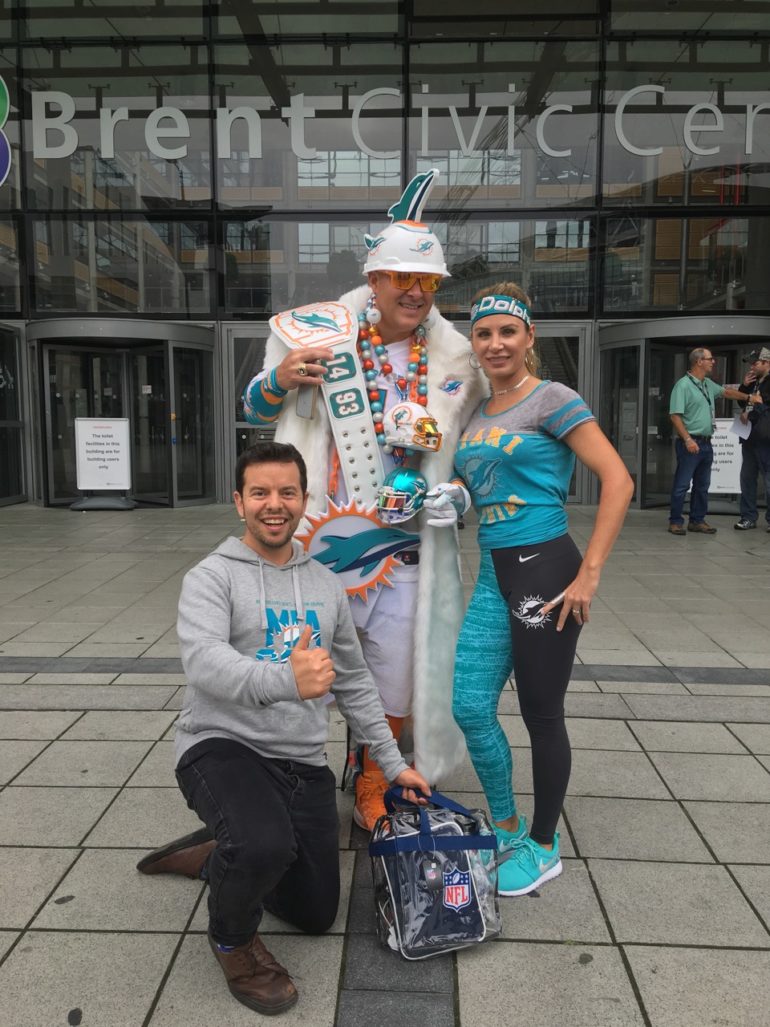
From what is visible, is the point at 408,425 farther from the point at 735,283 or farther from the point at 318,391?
the point at 735,283

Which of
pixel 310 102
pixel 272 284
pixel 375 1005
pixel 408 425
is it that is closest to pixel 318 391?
pixel 408 425

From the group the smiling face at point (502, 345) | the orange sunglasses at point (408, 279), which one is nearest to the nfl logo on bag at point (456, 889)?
the smiling face at point (502, 345)

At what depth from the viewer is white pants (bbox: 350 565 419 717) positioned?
105 inches

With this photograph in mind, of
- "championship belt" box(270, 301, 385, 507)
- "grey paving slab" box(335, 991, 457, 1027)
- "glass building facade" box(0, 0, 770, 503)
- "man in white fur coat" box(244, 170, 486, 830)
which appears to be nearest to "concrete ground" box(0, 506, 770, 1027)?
"grey paving slab" box(335, 991, 457, 1027)

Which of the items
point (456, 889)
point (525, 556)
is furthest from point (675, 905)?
point (525, 556)

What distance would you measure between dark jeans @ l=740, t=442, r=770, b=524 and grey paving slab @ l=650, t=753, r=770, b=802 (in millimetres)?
6348

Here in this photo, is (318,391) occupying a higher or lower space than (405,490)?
higher

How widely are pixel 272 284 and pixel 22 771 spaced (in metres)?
9.25

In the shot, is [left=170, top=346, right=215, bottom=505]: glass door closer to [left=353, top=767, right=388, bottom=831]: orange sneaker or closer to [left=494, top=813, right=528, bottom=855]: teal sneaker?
[left=353, top=767, right=388, bottom=831]: orange sneaker

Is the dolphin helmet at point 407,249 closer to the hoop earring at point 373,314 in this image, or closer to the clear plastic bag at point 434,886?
the hoop earring at point 373,314

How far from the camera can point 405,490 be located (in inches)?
97.0

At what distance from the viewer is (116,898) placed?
2373 millimetres

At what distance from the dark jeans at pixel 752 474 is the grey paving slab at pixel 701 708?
5617mm

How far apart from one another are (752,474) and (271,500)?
8.25 metres
